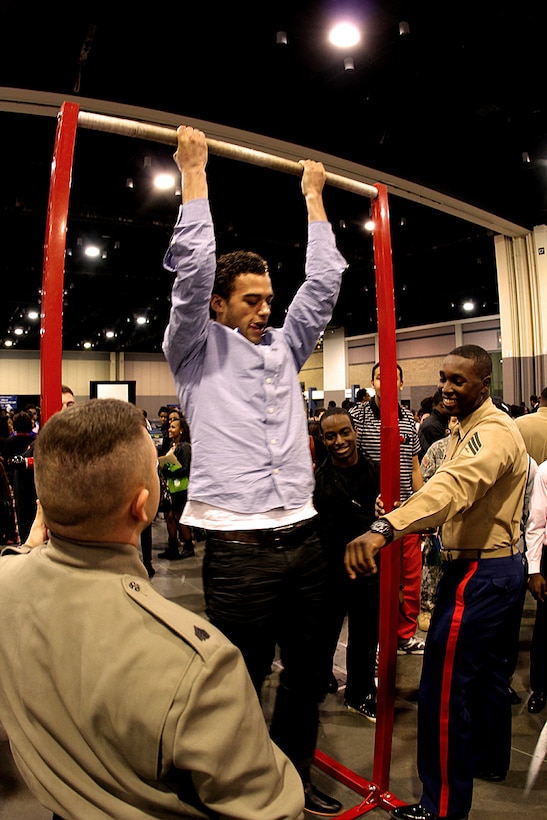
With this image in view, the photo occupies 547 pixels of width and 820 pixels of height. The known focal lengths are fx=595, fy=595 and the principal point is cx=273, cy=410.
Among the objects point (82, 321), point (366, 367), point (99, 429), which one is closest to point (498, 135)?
point (99, 429)

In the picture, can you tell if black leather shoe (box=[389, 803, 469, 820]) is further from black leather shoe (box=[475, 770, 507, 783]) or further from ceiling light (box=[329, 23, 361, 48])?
ceiling light (box=[329, 23, 361, 48])

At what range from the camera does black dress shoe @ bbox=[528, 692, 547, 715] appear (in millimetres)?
3257

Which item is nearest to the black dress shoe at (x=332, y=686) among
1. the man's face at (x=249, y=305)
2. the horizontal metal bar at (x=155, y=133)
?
the man's face at (x=249, y=305)

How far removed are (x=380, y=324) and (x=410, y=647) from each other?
2669 mm

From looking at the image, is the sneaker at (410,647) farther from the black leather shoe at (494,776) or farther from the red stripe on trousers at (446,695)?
the red stripe on trousers at (446,695)

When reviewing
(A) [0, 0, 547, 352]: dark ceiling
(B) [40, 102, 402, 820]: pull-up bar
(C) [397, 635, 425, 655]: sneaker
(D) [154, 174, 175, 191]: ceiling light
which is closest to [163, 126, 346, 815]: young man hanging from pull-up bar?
(B) [40, 102, 402, 820]: pull-up bar

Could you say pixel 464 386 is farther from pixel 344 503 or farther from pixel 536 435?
pixel 536 435

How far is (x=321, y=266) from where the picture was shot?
2.07 metres

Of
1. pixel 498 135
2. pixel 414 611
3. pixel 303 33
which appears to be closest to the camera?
pixel 414 611

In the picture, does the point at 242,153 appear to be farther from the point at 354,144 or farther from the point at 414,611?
the point at 354,144

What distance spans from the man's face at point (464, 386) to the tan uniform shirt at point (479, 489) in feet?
0.11

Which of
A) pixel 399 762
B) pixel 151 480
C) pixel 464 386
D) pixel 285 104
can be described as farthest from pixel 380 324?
pixel 285 104

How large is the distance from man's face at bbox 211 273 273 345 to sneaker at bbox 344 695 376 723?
2323 millimetres

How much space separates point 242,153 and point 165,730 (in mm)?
1709
